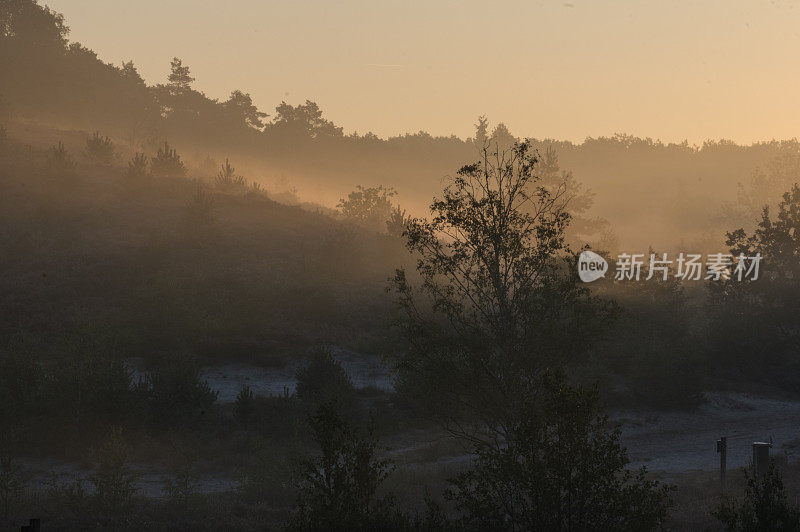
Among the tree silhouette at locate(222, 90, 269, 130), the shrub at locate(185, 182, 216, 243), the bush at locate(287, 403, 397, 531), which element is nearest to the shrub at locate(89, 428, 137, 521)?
the bush at locate(287, 403, 397, 531)

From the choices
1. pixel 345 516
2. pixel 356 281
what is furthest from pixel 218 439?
pixel 356 281

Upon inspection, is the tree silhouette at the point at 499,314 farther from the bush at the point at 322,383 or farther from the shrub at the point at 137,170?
the shrub at the point at 137,170

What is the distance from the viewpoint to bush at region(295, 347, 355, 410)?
80.7 feet

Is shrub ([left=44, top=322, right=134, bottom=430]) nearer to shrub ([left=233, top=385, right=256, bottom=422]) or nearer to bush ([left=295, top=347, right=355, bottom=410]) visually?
shrub ([left=233, top=385, right=256, bottom=422])

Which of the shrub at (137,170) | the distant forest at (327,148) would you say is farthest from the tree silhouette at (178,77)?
the shrub at (137,170)

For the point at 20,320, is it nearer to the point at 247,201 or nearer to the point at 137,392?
the point at 137,392

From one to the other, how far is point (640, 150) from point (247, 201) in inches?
4533

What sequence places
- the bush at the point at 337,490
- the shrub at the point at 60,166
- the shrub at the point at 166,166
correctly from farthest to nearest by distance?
the shrub at the point at 166,166
the shrub at the point at 60,166
the bush at the point at 337,490

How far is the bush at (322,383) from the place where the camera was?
2461 centimetres

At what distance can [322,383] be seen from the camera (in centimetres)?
2570

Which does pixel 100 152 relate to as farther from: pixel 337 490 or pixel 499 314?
pixel 337 490

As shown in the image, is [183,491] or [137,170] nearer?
[183,491]

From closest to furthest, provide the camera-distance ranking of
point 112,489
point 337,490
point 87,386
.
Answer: point 337,490, point 112,489, point 87,386

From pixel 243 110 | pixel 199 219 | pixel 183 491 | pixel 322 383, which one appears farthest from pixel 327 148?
pixel 183 491
